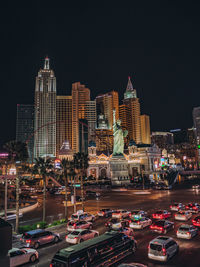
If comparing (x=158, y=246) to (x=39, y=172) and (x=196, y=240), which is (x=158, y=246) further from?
(x=39, y=172)

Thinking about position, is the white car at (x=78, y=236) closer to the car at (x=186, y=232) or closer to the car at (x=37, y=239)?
the car at (x=37, y=239)

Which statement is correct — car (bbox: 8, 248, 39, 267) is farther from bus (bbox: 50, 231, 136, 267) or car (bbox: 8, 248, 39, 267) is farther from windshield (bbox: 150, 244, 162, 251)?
windshield (bbox: 150, 244, 162, 251)

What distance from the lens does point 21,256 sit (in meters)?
15.8

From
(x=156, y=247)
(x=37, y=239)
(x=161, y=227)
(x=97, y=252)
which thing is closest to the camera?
Result: (x=97, y=252)

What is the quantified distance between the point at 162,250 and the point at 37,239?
10900mm

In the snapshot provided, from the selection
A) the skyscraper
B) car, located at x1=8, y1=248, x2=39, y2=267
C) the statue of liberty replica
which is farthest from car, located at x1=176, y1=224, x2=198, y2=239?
the skyscraper

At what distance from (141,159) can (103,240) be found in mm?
109899

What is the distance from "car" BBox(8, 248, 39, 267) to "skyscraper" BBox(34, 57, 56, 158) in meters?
168

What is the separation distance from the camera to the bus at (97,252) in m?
12.6

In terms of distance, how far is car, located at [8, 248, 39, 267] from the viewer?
50.5 feet

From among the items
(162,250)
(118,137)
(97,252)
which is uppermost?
(118,137)

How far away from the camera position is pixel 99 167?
119438 millimetres

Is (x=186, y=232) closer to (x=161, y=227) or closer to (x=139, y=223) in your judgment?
(x=161, y=227)

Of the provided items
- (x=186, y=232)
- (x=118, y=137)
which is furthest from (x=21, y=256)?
(x=118, y=137)
